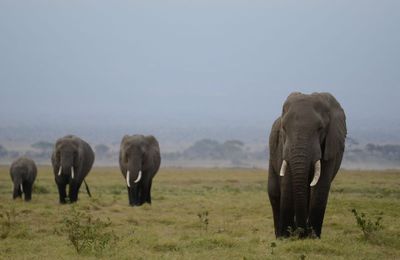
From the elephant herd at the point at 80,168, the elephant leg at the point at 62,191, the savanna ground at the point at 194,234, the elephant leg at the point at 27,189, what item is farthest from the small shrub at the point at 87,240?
the elephant leg at the point at 27,189

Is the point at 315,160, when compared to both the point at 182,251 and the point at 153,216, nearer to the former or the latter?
the point at 182,251

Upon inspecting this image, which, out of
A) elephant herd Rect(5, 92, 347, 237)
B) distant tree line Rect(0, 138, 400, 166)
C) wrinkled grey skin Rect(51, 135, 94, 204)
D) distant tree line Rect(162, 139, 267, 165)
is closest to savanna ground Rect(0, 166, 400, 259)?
Answer: elephant herd Rect(5, 92, 347, 237)

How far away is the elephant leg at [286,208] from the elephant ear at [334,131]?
1.07 m

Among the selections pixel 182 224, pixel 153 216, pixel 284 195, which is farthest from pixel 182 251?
pixel 153 216

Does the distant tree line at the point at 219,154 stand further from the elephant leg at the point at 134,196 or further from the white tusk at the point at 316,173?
the white tusk at the point at 316,173

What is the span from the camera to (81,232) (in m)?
15.3

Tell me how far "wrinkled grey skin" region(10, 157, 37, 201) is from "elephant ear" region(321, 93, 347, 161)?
16.4 m

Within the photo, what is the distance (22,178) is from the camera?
29.2 m

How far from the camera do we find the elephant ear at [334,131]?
14.9 m

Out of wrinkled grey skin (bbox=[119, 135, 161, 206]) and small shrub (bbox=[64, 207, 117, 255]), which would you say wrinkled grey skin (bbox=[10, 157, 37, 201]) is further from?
small shrub (bbox=[64, 207, 117, 255])

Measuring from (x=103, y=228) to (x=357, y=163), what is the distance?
13762cm

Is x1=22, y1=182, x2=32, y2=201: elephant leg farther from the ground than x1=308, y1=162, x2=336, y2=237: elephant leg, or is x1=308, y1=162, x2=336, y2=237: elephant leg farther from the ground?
x1=308, y1=162, x2=336, y2=237: elephant leg

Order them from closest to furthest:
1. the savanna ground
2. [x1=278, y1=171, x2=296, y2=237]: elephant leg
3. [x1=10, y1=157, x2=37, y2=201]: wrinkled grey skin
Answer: the savanna ground
[x1=278, y1=171, x2=296, y2=237]: elephant leg
[x1=10, y1=157, x2=37, y2=201]: wrinkled grey skin

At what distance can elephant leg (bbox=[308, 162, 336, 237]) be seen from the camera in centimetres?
1466
